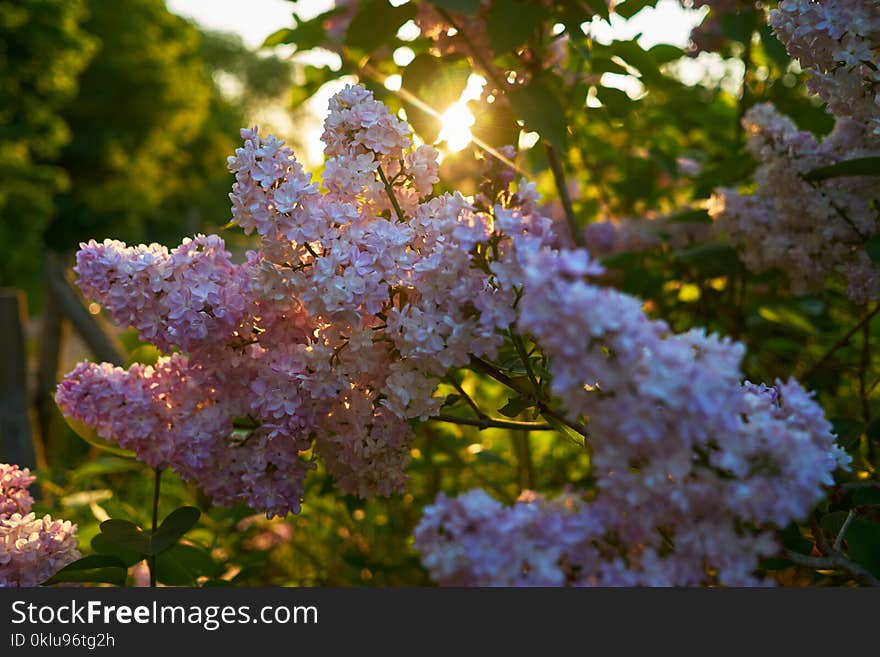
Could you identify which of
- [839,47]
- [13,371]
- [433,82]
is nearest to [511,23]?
[433,82]

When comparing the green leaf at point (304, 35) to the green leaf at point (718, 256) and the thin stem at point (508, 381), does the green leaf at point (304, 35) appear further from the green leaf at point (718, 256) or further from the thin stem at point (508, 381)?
the thin stem at point (508, 381)

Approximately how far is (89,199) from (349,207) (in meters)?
23.8

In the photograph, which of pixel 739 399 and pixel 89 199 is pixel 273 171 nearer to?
pixel 739 399

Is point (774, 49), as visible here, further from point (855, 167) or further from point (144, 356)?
point (144, 356)

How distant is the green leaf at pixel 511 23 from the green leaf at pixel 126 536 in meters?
1.04

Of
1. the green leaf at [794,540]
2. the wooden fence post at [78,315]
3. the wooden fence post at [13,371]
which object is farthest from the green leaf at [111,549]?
the wooden fence post at [78,315]

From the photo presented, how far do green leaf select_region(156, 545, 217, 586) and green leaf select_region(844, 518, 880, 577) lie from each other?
107cm

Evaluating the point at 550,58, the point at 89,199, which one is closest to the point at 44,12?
the point at 89,199

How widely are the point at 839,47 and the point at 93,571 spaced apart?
1271mm

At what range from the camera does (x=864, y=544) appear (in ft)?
3.32

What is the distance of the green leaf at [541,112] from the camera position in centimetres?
159

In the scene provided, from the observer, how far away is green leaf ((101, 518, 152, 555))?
1223mm

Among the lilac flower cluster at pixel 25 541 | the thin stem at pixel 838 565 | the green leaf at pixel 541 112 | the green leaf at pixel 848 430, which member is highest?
the green leaf at pixel 541 112

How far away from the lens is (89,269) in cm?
117
